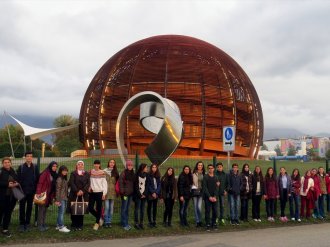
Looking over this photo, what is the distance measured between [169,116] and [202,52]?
65.6ft

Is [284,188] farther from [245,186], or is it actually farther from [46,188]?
[46,188]

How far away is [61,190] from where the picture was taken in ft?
28.7

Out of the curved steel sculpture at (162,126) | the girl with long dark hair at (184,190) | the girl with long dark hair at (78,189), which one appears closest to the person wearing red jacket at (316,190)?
the girl with long dark hair at (184,190)

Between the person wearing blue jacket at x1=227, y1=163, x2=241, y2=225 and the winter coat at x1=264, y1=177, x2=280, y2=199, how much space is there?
3.47ft

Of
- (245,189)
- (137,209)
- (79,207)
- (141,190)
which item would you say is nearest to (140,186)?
(141,190)

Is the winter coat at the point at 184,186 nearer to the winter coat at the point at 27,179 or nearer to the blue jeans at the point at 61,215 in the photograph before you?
the blue jeans at the point at 61,215

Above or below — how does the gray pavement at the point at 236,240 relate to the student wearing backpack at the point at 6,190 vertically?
below

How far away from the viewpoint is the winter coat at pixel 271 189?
36.3 ft

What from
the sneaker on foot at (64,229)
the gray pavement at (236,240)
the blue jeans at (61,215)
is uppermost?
the blue jeans at (61,215)

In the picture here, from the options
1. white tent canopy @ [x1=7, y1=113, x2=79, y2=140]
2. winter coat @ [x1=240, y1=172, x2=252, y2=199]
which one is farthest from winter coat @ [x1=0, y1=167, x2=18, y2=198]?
white tent canopy @ [x1=7, y1=113, x2=79, y2=140]

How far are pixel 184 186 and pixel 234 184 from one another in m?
1.53

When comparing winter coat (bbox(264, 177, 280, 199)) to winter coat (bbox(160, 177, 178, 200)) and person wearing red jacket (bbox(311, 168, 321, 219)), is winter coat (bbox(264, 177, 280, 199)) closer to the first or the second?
person wearing red jacket (bbox(311, 168, 321, 219))

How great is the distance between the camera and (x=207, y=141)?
101ft

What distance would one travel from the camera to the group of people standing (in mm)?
8633
